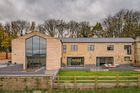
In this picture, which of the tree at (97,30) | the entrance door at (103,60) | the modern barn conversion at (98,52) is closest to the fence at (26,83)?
the modern barn conversion at (98,52)

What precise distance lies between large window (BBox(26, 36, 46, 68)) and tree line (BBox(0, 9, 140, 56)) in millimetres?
22548

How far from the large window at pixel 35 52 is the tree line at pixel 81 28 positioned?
2255 cm

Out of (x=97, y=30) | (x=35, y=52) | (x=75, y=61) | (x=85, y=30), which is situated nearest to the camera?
(x=35, y=52)

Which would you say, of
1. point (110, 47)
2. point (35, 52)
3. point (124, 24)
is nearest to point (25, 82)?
point (35, 52)

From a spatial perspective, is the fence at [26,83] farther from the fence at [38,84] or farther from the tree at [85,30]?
the tree at [85,30]

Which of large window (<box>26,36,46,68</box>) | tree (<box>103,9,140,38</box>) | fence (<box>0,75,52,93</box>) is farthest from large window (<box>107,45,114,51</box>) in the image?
fence (<box>0,75,52,93</box>)

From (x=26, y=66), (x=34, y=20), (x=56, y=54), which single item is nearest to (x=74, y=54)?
(x=56, y=54)

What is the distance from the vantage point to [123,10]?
55094 mm

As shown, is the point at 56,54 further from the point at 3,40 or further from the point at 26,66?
the point at 3,40

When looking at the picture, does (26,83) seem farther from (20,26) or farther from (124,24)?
(20,26)

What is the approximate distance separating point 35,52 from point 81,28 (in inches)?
1199

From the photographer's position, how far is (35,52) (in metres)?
34.5

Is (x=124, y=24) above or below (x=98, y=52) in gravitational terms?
above

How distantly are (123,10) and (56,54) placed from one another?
2682 centimetres
